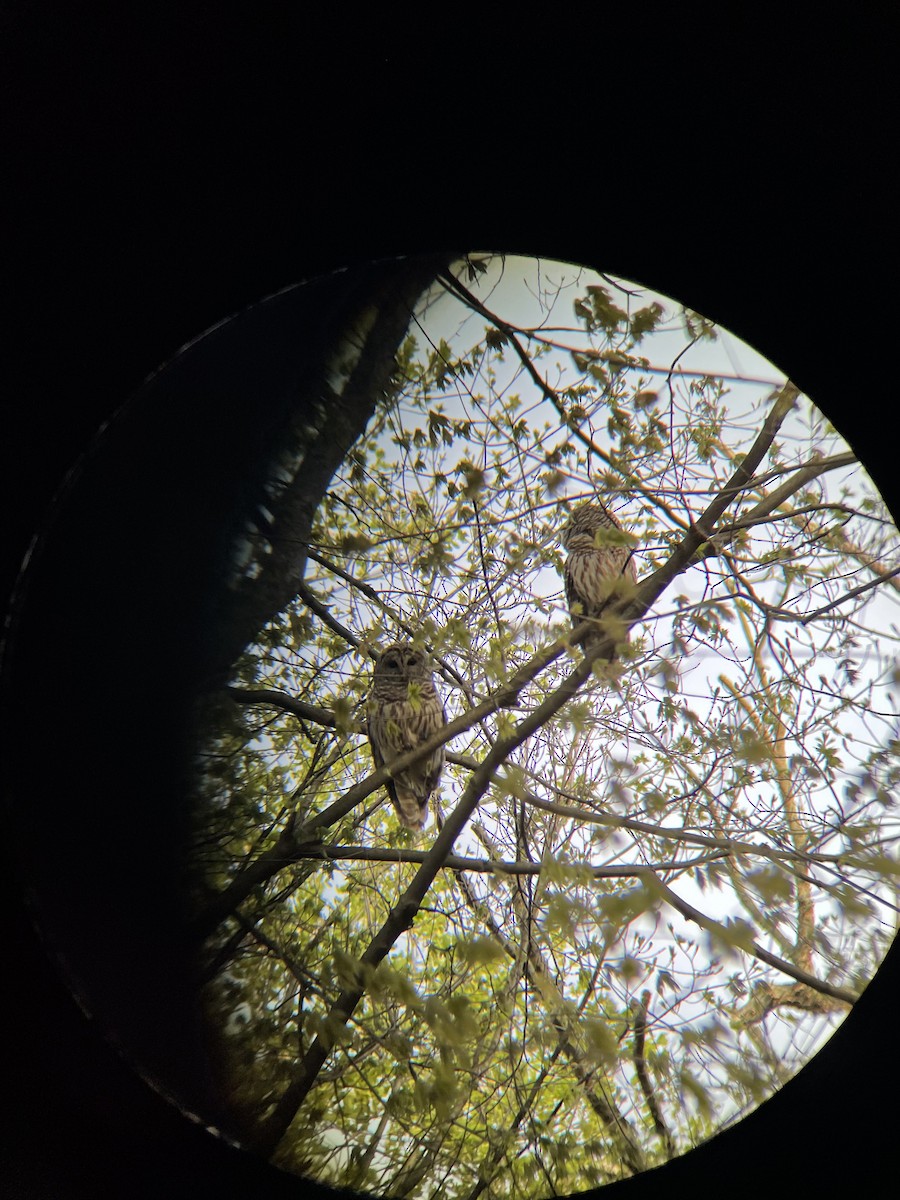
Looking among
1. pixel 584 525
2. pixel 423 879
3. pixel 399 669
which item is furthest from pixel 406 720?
pixel 584 525

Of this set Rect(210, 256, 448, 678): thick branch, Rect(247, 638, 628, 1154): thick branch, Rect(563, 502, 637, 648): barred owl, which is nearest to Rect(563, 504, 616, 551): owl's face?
Rect(563, 502, 637, 648): barred owl

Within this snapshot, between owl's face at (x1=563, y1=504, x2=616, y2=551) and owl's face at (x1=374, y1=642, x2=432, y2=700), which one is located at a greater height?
owl's face at (x1=563, y1=504, x2=616, y2=551)

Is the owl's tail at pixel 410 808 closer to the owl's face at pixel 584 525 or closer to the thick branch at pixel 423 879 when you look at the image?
the thick branch at pixel 423 879

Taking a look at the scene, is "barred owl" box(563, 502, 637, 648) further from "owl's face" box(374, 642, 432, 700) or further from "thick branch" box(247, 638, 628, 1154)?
"owl's face" box(374, 642, 432, 700)

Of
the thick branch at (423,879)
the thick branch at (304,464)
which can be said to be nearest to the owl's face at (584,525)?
the thick branch at (423,879)

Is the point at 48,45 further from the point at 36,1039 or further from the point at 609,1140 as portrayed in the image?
the point at 609,1140

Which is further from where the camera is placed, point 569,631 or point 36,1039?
point 36,1039

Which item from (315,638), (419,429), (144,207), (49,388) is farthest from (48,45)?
(315,638)
